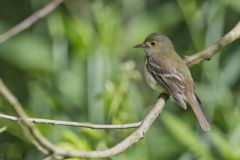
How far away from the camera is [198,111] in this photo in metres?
4.49

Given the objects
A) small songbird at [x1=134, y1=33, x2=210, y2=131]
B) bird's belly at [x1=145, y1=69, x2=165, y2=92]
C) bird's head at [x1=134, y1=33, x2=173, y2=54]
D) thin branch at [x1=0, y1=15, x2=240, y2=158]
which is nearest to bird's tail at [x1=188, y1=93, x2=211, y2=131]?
small songbird at [x1=134, y1=33, x2=210, y2=131]

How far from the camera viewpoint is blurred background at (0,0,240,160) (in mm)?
4488

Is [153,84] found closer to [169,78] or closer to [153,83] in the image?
[153,83]

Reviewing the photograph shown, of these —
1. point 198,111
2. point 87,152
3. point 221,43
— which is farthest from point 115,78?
point 87,152

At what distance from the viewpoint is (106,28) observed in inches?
192

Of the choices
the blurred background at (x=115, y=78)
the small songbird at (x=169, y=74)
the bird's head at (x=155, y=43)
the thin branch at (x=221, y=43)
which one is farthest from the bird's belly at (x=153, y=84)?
the thin branch at (x=221, y=43)

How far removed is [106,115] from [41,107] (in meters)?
0.48

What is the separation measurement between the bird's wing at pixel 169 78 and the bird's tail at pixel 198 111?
65mm

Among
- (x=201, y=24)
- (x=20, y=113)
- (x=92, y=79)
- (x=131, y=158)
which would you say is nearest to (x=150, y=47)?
(x=201, y=24)

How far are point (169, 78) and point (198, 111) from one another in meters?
0.53

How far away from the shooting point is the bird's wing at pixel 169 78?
4.55m

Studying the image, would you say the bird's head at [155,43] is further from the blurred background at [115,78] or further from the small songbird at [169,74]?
the blurred background at [115,78]

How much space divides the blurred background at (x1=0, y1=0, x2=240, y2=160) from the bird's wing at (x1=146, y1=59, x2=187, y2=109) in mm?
157

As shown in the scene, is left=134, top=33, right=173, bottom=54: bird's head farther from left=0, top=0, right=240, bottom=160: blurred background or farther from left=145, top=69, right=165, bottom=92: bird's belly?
left=145, top=69, right=165, bottom=92: bird's belly
